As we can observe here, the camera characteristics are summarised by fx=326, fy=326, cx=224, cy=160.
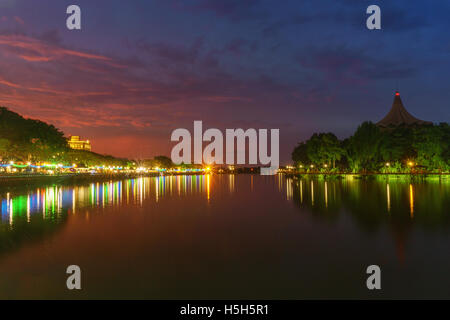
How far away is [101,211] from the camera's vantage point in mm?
19750

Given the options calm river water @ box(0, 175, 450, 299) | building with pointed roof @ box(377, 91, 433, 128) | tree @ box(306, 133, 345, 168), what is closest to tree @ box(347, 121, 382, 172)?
tree @ box(306, 133, 345, 168)

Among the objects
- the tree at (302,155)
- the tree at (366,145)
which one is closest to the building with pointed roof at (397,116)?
the tree at (302,155)

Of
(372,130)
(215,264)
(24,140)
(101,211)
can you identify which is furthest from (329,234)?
(24,140)

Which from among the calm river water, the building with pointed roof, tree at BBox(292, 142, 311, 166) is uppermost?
the building with pointed roof

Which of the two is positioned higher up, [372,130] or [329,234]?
[372,130]

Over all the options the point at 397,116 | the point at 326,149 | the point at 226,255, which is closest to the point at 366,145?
the point at 326,149

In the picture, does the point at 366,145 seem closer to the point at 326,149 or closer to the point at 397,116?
the point at 326,149

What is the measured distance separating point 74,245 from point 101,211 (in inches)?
347

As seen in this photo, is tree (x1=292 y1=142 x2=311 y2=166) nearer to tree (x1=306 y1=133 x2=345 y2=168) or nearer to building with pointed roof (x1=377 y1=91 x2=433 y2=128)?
tree (x1=306 y1=133 x2=345 y2=168)

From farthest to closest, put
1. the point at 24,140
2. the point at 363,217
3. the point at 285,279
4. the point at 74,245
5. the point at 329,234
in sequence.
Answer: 1. the point at 24,140
2. the point at 363,217
3. the point at 329,234
4. the point at 74,245
5. the point at 285,279

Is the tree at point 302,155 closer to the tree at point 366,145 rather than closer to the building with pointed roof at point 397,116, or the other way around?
the building with pointed roof at point 397,116
